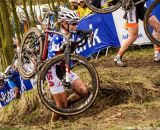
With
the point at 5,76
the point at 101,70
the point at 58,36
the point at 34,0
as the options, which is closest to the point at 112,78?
the point at 101,70

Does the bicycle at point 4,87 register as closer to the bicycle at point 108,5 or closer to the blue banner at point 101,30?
the blue banner at point 101,30

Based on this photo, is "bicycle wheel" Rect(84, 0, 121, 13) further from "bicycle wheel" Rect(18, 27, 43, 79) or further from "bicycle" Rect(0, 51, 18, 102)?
"bicycle" Rect(0, 51, 18, 102)

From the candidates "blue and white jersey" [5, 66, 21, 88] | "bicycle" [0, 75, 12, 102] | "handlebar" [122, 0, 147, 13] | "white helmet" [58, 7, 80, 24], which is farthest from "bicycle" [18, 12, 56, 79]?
"bicycle" [0, 75, 12, 102]

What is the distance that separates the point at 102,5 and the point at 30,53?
5.56 ft

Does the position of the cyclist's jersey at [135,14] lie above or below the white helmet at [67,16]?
below

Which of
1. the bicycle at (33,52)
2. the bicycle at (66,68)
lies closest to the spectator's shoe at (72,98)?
the bicycle at (66,68)

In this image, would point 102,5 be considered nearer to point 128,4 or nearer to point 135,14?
point 128,4

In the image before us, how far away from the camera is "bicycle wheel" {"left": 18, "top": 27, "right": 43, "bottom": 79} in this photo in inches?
330

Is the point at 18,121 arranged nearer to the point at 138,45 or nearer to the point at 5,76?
the point at 5,76

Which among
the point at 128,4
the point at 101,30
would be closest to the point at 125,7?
the point at 128,4

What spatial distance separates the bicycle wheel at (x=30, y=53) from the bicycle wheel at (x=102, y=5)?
1.17m

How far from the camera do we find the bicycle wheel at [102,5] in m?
8.59

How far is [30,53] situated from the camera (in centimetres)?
864

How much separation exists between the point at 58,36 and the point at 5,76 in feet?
15.8
